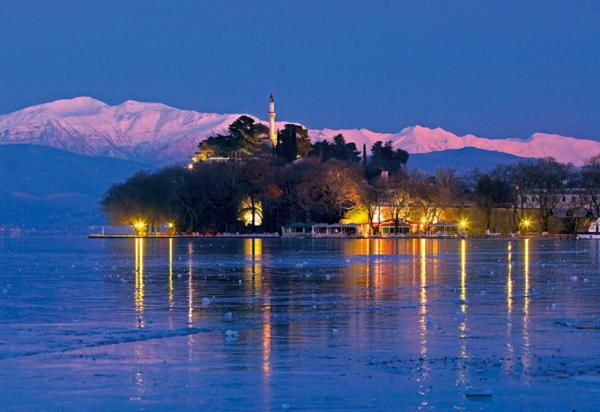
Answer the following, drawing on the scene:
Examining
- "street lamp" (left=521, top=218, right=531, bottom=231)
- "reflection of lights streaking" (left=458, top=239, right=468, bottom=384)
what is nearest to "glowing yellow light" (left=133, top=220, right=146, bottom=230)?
"street lamp" (left=521, top=218, right=531, bottom=231)

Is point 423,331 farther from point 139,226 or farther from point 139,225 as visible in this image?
point 139,226

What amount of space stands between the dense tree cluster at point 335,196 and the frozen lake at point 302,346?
123050 mm

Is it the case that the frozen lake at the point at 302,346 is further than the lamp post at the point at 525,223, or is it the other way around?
the lamp post at the point at 525,223

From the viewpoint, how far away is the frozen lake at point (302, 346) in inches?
695

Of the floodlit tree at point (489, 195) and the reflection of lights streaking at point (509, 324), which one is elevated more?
the floodlit tree at point (489, 195)

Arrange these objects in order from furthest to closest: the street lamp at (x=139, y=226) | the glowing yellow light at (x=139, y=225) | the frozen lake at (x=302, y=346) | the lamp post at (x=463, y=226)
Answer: the street lamp at (x=139, y=226) < the glowing yellow light at (x=139, y=225) < the lamp post at (x=463, y=226) < the frozen lake at (x=302, y=346)

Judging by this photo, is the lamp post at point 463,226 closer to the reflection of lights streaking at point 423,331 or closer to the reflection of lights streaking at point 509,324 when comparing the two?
the reflection of lights streaking at point 509,324

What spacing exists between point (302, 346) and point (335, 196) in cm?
14412

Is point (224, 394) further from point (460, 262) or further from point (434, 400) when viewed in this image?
point (460, 262)

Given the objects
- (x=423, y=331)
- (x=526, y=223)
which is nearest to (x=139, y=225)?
(x=526, y=223)

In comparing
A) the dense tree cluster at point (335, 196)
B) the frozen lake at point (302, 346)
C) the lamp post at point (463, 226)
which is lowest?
the frozen lake at point (302, 346)

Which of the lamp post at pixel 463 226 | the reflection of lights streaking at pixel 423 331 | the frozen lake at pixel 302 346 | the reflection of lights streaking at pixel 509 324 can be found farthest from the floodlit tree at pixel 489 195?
the frozen lake at pixel 302 346

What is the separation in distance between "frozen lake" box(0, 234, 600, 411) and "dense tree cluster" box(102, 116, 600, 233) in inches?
4844

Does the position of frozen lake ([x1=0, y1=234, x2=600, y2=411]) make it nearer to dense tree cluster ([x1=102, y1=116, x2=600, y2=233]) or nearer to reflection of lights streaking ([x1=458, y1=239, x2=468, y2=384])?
reflection of lights streaking ([x1=458, y1=239, x2=468, y2=384])
